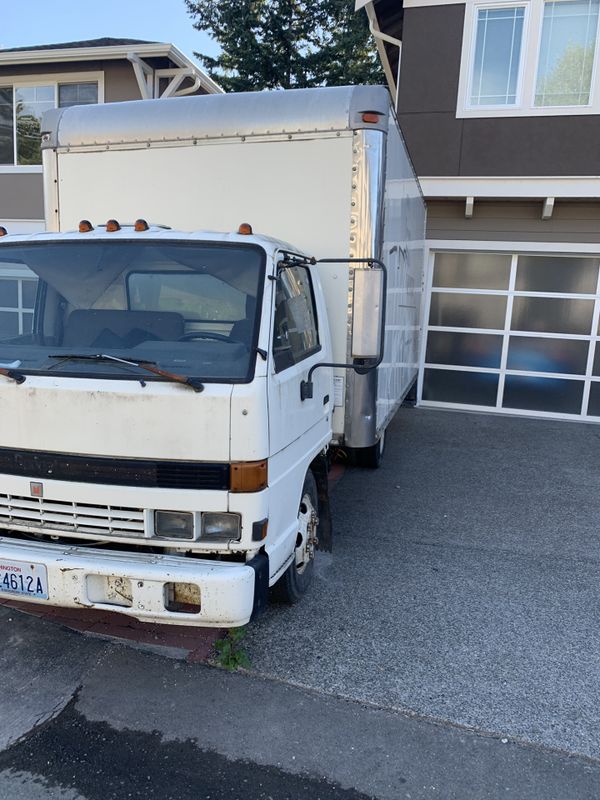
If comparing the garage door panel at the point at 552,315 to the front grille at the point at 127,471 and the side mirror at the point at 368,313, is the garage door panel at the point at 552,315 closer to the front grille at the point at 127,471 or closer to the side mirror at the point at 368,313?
the side mirror at the point at 368,313

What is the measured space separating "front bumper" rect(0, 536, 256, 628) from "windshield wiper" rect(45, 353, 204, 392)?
79 centimetres

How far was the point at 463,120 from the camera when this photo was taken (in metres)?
9.45

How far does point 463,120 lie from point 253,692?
8.80m

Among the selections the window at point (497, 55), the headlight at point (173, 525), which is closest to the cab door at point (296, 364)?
the headlight at point (173, 525)

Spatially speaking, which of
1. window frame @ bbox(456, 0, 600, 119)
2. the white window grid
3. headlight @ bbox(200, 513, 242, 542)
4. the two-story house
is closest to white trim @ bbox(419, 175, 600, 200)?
window frame @ bbox(456, 0, 600, 119)

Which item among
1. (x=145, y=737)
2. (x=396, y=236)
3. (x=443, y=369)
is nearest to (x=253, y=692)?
(x=145, y=737)

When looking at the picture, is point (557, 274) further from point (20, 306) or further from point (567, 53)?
point (20, 306)

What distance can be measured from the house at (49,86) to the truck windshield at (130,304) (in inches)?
348

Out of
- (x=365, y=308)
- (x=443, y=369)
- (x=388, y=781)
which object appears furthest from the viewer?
(x=443, y=369)

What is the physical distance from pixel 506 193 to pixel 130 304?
759 centimetres

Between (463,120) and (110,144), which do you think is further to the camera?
(463,120)

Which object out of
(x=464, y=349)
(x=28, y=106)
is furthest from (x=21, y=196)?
(x=464, y=349)

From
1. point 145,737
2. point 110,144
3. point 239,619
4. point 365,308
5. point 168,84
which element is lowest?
point 145,737

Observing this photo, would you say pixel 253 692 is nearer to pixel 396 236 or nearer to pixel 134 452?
pixel 134 452
